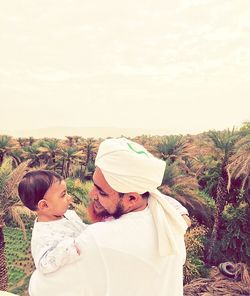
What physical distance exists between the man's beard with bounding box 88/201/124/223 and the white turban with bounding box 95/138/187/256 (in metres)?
0.07

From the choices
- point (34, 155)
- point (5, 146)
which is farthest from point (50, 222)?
point (34, 155)

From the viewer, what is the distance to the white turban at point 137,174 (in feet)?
5.06

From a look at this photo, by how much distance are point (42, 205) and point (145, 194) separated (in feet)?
1.75

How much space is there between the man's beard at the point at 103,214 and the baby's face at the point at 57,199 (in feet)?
0.87

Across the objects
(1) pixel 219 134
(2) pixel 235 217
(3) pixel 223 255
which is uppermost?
(1) pixel 219 134

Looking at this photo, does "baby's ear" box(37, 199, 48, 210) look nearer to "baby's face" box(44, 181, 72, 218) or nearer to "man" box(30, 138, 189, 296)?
"baby's face" box(44, 181, 72, 218)

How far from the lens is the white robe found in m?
1.46

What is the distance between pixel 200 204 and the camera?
822 inches

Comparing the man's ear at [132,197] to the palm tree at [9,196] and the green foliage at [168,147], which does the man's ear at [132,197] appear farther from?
the green foliage at [168,147]

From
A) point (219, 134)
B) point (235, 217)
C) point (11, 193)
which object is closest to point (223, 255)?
point (235, 217)

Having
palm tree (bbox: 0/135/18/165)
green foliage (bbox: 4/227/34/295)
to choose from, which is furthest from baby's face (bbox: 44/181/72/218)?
palm tree (bbox: 0/135/18/165)

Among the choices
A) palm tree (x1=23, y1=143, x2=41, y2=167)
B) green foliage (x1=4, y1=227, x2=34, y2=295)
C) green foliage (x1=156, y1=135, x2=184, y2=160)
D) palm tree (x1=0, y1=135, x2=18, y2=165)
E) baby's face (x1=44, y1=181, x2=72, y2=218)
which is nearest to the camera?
baby's face (x1=44, y1=181, x2=72, y2=218)

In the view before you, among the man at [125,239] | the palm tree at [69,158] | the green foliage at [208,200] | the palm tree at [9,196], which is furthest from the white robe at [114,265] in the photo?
the palm tree at [69,158]

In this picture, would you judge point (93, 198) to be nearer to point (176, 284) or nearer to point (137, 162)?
point (137, 162)
